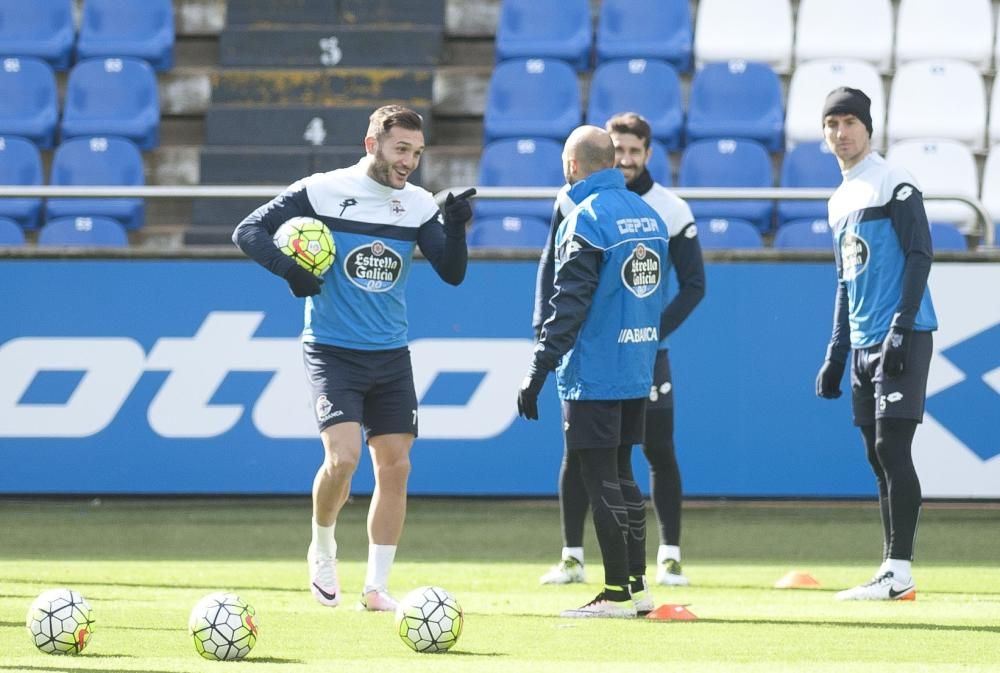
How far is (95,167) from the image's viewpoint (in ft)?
45.7

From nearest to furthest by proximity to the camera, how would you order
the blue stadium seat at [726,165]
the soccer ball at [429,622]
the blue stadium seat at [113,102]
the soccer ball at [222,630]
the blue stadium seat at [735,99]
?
the soccer ball at [222,630] → the soccer ball at [429,622] → the blue stadium seat at [726,165] → the blue stadium seat at [735,99] → the blue stadium seat at [113,102]

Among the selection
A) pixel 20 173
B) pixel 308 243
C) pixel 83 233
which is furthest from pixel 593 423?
pixel 20 173

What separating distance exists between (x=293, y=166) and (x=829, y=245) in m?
4.73

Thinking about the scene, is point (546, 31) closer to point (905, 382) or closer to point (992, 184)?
point (992, 184)

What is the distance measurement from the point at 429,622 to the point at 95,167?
908 cm

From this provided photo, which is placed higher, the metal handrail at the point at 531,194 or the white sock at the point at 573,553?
the metal handrail at the point at 531,194

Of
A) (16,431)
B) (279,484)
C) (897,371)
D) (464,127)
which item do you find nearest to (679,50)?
(464,127)

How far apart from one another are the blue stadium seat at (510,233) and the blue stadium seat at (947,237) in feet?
9.41

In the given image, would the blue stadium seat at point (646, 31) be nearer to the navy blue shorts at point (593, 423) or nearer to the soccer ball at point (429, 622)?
the navy blue shorts at point (593, 423)

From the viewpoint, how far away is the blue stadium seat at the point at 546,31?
14.7m

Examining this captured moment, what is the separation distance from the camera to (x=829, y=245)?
12234mm

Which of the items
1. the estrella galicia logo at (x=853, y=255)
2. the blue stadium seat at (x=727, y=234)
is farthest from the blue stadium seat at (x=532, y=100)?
the estrella galicia logo at (x=853, y=255)

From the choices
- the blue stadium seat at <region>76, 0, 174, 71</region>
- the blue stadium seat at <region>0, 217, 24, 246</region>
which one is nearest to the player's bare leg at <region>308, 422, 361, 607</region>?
the blue stadium seat at <region>0, 217, 24, 246</region>

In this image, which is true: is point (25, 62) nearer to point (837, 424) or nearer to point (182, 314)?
point (182, 314)
